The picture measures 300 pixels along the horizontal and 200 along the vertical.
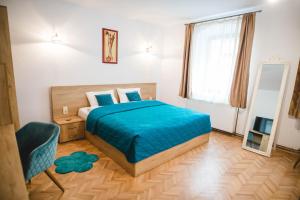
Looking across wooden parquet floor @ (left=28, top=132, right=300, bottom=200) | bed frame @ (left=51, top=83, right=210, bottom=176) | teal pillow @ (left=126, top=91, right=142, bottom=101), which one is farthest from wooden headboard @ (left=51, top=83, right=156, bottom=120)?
wooden parquet floor @ (left=28, top=132, right=300, bottom=200)

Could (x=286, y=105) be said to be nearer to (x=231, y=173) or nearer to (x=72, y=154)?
(x=231, y=173)

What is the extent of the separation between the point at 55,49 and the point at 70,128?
145 centimetres

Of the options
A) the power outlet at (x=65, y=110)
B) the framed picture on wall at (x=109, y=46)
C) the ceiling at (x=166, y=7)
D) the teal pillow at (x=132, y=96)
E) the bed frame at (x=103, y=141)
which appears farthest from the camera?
the teal pillow at (x=132, y=96)

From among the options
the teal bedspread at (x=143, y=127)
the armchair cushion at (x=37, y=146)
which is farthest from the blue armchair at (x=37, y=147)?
the teal bedspread at (x=143, y=127)

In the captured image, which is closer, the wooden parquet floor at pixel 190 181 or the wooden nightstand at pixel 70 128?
the wooden parquet floor at pixel 190 181

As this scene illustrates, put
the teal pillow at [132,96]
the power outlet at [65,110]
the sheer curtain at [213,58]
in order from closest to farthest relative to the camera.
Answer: the power outlet at [65,110]
the sheer curtain at [213,58]
the teal pillow at [132,96]

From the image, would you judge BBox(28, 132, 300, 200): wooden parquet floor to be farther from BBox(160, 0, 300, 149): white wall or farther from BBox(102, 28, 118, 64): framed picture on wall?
BBox(102, 28, 118, 64): framed picture on wall

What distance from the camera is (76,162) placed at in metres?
2.54

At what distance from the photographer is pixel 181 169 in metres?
2.48

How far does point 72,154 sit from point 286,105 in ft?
11.9

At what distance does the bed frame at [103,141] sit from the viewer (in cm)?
236

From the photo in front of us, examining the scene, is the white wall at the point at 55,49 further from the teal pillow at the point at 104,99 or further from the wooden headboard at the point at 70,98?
the teal pillow at the point at 104,99

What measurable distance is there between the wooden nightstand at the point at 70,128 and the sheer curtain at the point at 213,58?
260cm

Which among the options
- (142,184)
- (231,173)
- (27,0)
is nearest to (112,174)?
(142,184)
